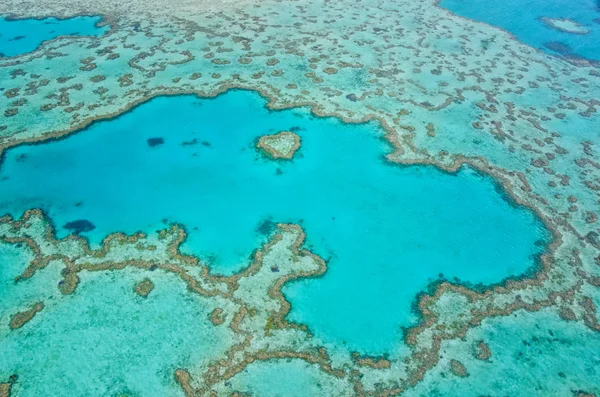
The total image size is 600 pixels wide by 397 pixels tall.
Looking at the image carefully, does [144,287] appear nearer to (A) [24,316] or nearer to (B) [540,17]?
(A) [24,316]

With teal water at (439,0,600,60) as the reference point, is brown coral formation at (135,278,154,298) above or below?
below

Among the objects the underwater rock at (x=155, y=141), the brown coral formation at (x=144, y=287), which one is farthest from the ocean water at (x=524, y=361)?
the underwater rock at (x=155, y=141)

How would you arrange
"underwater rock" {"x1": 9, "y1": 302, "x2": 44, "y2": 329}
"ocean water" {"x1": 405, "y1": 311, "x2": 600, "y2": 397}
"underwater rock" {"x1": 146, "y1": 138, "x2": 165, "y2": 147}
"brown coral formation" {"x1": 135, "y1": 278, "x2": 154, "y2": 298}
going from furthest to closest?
"underwater rock" {"x1": 146, "y1": 138, "x2": 165, "y2": 147}
"brown coral formation" {"x1": 135, "y1": 278, "x2": 154, "y2": 298}
"underwater rock" {"x1": 9, "y1": 302, "x2": 44, "y2": 329}
"ocean water" {"x1": 405, "y1": 311, "x2": 600, "y2": 397}

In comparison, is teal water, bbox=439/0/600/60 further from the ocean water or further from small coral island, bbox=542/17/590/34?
the ocean water

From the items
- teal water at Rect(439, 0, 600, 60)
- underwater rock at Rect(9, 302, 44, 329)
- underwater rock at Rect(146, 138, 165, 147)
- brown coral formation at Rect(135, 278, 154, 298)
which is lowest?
underwater rock at Rect(9, 302, 44, 329)

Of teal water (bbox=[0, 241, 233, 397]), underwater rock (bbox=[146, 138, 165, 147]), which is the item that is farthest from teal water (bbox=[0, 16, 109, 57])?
teal water (bbox=[0, 241, 233, 397])

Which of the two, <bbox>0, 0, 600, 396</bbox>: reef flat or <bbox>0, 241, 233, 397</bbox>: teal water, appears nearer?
<bbox>0, 241, 233, 397</bbox>: teal water

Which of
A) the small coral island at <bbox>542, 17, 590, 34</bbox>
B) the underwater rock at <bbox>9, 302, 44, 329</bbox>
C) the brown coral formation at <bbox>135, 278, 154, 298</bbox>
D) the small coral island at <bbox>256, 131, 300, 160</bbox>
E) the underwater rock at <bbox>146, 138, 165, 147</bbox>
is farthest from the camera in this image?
the small coral island at <bbox>542, 17, 590, 34</bbox>

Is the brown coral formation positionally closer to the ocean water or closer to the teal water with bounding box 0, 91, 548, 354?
the teal water with bounding box 0, 91, 548, 354
